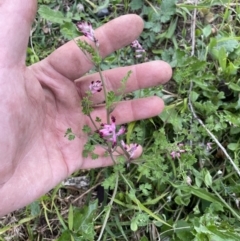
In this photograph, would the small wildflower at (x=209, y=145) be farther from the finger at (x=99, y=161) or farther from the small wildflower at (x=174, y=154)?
the finger at (x=99, y=161)

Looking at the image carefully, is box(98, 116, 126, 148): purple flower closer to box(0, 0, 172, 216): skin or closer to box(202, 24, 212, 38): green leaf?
box(0, 0, 172, 216): skin

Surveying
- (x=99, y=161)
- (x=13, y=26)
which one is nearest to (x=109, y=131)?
(x=99, y=161)

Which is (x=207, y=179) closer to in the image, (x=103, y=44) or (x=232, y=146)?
(x=232, y=146)

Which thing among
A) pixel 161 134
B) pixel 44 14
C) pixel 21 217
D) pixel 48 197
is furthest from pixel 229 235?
pixel 44 14

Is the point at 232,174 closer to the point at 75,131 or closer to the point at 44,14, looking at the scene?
the point at 75,131

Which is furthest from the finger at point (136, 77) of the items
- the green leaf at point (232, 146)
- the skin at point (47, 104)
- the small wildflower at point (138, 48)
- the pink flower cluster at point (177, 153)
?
the green leaf at point (232, 146)
